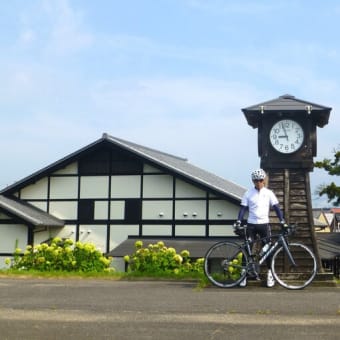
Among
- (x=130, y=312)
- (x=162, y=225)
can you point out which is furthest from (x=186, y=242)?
(x=130, y=312)

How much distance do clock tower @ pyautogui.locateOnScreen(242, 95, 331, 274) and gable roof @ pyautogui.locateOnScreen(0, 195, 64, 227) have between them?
14402 millimetres

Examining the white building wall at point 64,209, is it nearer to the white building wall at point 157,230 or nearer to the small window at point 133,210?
the small window at point 133,210

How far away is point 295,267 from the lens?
30.0ft

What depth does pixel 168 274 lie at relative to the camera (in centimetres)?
1250

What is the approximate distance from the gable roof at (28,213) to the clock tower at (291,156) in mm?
14402

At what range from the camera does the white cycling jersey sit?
915 centimetres

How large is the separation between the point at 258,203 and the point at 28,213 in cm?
1663

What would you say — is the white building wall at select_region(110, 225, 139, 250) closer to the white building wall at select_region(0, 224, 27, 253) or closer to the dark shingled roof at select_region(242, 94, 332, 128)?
the white building wall at select_region(0, 224, 27, 253)

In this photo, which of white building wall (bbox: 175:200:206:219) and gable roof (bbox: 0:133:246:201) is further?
white building wall (bbox: 175:200:206:219)

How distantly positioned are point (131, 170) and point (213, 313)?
1951cm

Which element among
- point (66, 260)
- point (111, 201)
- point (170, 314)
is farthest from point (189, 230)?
point (170, 314)

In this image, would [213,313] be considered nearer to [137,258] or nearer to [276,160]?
[276,160]

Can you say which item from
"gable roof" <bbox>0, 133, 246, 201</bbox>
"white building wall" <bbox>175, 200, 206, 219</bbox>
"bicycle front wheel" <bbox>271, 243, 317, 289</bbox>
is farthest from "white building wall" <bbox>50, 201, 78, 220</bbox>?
"bicycle front wheel" <bbox>271, 243, 317, 289</bbox>

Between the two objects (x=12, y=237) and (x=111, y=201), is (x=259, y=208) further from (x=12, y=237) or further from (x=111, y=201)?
(x=12, y=237)
